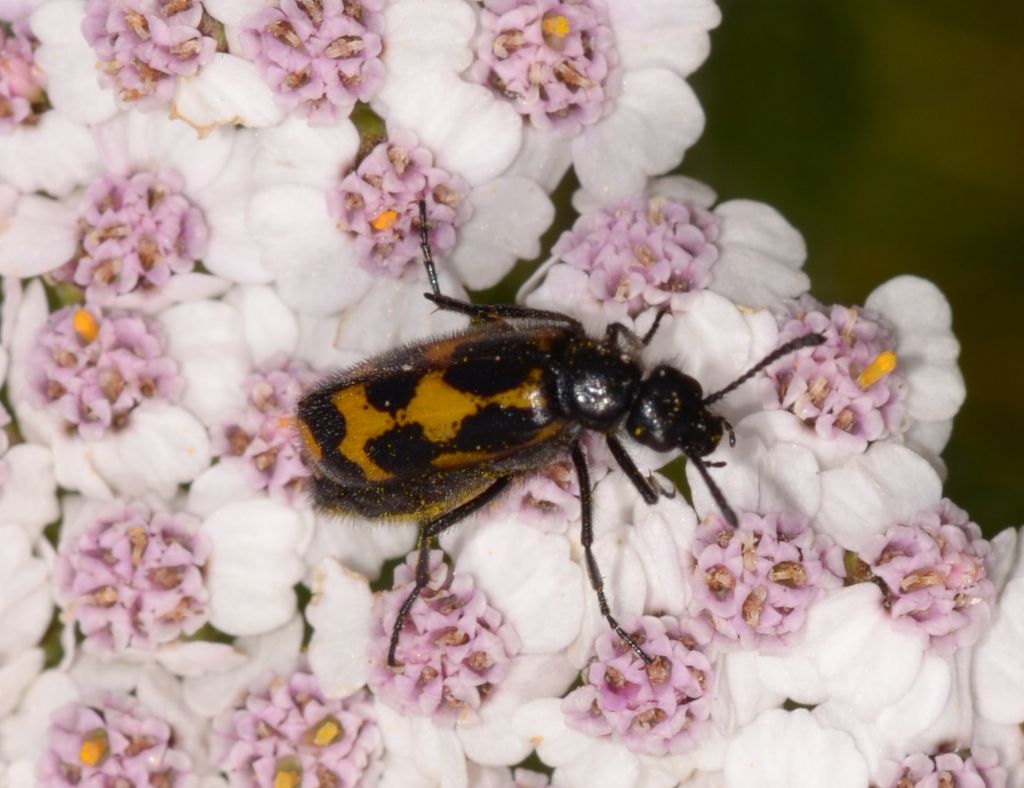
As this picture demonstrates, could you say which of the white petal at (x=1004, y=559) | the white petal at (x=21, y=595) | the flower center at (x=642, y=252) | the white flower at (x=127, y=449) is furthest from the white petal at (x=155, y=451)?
the white petal at (x=1004, y=559)

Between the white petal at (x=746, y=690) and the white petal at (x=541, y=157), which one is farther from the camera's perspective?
the white petal at (x=541, y=157)

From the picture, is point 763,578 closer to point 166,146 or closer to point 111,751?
point 111,751

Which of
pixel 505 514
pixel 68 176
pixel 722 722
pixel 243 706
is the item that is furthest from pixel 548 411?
pixel 68 176

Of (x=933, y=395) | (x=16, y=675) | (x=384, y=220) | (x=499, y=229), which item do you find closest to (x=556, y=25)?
(x=499, y=229)

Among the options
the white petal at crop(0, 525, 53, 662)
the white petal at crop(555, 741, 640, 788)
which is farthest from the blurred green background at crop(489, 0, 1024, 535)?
the white petal at crop(0, 525, 53, 662)

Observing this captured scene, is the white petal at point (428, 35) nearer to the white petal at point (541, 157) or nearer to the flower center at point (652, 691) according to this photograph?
the white petal at point (541, 157)

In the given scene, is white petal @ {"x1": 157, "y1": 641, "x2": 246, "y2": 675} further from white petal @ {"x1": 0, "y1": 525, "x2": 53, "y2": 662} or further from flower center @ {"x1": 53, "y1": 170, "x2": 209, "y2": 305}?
flower center @ {"x1": 53, "y1": 170, "x2": 209, "y2": 305}

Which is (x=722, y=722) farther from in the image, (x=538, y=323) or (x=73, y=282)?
(x=73, y=282)

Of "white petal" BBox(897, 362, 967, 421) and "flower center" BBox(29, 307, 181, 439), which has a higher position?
"white petal" BBox(897, 362, 967, 421)
